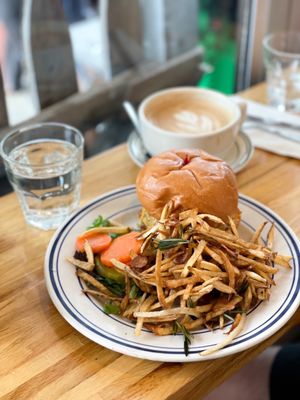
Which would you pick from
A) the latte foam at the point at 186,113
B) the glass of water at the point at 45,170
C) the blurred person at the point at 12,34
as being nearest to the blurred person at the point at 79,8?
the blurred person at the point at 12,34

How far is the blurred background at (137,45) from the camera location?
1503 millimetres

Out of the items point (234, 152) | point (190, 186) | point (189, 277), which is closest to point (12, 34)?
point (234, 152)

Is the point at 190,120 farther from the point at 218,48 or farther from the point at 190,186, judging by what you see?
the point at 218,48

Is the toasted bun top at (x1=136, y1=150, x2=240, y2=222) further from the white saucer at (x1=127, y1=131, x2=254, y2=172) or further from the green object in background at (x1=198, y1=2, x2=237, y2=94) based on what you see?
the green object in background at (x1=198, y1=2, x2=237, y2=94)

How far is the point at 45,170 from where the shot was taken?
100 cm

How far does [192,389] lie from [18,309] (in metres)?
0.28

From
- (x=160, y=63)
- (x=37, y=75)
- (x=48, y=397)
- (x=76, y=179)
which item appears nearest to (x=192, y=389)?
(x=48, y=397)

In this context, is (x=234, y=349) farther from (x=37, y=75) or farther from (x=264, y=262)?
(x=37, y=75)

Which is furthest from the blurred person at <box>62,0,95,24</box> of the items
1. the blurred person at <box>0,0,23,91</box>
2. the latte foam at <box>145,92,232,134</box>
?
the latte foam at <box>145,92,232,134</box>

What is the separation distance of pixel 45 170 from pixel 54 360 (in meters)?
0.36

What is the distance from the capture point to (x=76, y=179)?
104 cm

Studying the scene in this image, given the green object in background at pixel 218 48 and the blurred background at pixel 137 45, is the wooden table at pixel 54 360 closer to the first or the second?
the blurred background at pixel 137 45

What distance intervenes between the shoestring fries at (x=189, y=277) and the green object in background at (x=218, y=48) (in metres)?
1.06

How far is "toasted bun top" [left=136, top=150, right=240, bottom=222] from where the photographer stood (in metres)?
0.87
